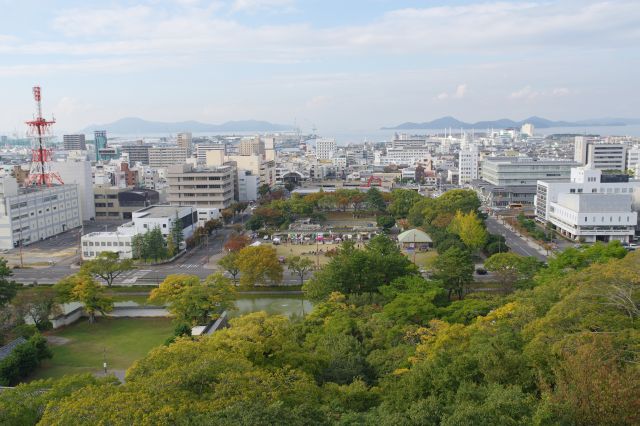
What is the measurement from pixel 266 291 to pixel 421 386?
12.8 meters

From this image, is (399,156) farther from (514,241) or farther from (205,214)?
(514,241)

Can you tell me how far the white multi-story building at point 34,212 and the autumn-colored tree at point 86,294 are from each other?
15021 millimetres

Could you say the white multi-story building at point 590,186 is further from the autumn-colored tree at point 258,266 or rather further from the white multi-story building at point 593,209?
the autumn-colored tree at point 258,266

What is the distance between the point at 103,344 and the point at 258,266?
20.3ft

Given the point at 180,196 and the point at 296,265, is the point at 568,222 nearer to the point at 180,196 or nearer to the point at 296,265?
the point at 296,265

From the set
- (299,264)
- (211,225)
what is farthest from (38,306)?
(211,225)

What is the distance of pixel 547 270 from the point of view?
57.1 ft

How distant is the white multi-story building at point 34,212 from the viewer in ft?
98.1

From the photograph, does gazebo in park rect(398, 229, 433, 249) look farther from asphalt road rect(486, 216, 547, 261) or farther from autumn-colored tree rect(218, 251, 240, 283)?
autumn-colored tree rect(218, 251, 240, 283)

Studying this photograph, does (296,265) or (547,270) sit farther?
(296,265)

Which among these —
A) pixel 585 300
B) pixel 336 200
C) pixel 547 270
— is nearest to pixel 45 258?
pixel 336 200

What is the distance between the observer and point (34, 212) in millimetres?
31766

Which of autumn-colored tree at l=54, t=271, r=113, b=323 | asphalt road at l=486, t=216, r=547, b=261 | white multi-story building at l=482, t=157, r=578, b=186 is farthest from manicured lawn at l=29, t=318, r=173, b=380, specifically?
white multi-story building at l=482, t=157, r=578, b=186

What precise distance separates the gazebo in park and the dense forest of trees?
12847 mm
